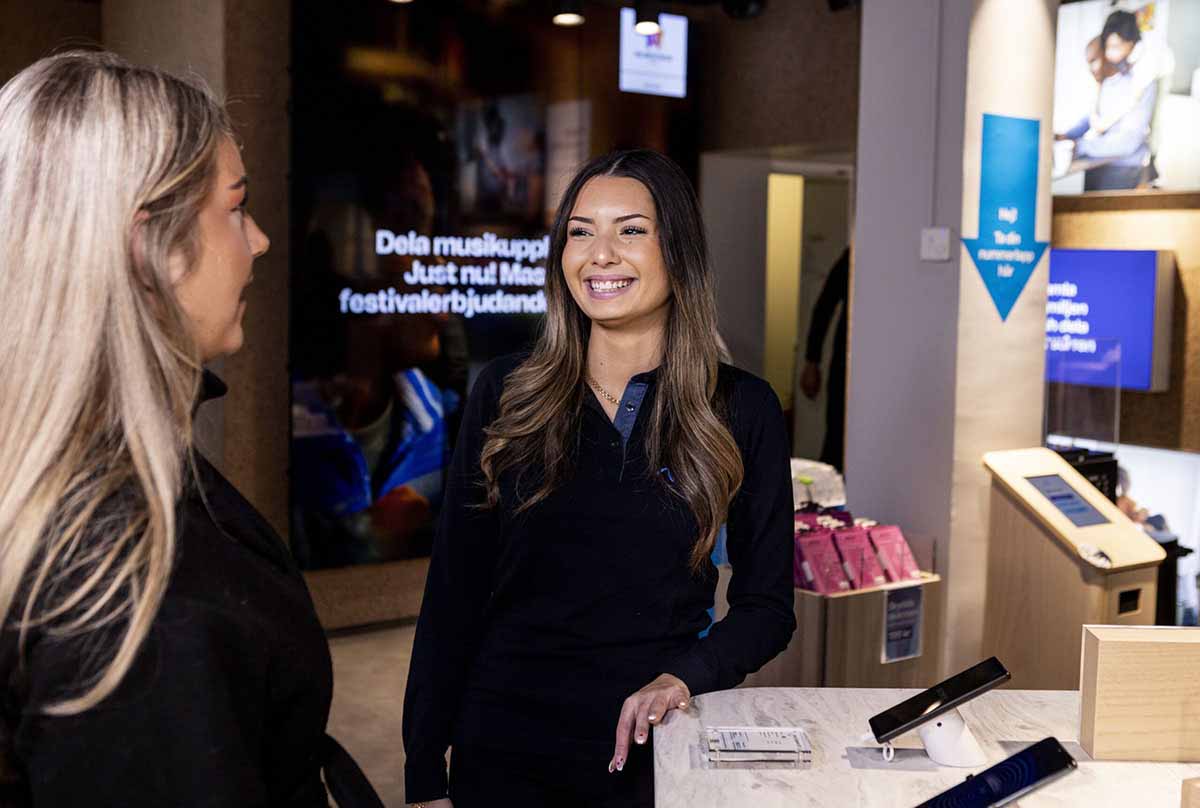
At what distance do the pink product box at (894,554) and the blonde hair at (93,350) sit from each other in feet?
10.1

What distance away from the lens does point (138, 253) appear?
98 centimetres

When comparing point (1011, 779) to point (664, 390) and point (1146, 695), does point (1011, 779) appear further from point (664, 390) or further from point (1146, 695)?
point (664, 390)

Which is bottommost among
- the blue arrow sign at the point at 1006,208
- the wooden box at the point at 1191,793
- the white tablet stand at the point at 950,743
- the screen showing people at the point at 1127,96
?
the white tablet stand at the point at 950,743

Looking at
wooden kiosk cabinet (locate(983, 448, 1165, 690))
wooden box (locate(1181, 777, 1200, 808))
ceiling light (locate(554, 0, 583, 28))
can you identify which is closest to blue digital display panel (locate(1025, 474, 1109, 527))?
wooden kiosk cabinet (locate(983, 448, 1165, 690))

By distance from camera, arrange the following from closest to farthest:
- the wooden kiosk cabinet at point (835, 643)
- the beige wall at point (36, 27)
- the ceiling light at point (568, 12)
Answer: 1. the wooden kiosk cabinet at point (835, 643)
2. the beige wall at point (36, 27)
3. the ceiling light at point (568, 12)

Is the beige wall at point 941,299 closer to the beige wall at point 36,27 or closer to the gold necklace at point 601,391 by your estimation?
the gold necklace at point 601,391

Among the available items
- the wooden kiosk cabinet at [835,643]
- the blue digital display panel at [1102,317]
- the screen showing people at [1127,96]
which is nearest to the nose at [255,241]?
the wooden kiosk cabinet at [835,643]

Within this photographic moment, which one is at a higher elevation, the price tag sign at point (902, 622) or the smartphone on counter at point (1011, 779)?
the smartphone on counter at point (1011, 779)

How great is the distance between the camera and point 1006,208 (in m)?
4.01

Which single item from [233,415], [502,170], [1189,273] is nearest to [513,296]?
[502,170]

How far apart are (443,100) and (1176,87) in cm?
313

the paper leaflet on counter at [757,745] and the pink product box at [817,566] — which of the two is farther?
the pink product box at [817,566]

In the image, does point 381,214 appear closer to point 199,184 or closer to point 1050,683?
point 1050,683

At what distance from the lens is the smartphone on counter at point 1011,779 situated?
125 centimetres
